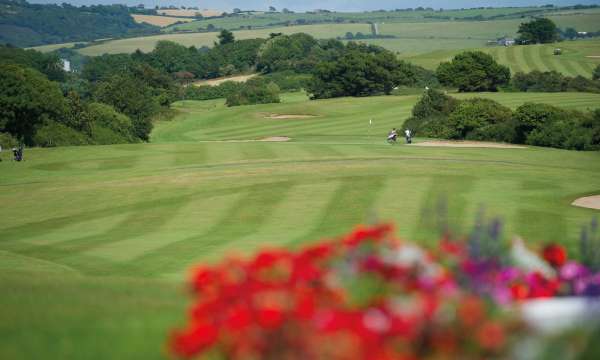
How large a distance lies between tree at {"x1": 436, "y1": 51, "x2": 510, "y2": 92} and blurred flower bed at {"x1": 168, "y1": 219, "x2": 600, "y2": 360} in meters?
113

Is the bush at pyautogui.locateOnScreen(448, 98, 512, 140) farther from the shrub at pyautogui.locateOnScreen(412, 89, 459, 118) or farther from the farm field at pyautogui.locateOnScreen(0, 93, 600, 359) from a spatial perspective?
the farm field at pyautogui.locateOnScreen(0, 93, 600, 359)

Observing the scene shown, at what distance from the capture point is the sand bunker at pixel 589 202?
3094 centimetres

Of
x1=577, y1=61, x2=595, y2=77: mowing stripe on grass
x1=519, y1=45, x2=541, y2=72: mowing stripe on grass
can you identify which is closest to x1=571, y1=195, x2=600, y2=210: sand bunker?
x1=577, y1=61, x2=595, y2=77: mowing stripe on grass

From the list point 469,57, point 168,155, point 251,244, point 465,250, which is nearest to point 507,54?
point 469,57

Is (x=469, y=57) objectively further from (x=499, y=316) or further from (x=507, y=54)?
(x=499, y=316)

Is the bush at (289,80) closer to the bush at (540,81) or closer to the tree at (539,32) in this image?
the bush at (540,81)

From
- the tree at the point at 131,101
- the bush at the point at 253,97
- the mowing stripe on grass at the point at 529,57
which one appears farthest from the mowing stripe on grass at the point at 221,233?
the mowing stripe on grass at the point at 529,57

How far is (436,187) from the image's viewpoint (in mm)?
34375

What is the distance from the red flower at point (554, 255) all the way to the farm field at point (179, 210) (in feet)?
7.65

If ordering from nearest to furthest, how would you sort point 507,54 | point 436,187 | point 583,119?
point 436,187 < point 583,119 < point 507,54

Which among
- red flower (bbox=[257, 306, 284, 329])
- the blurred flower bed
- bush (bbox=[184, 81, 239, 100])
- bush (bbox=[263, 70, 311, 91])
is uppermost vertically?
red flower (bbox=[257, 306, 284, 329])

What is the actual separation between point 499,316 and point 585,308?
100cm

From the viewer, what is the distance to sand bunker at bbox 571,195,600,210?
30.9 meters

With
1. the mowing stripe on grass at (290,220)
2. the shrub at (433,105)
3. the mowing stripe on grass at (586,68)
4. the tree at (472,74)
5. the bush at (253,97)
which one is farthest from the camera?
the bush at (253,97)
